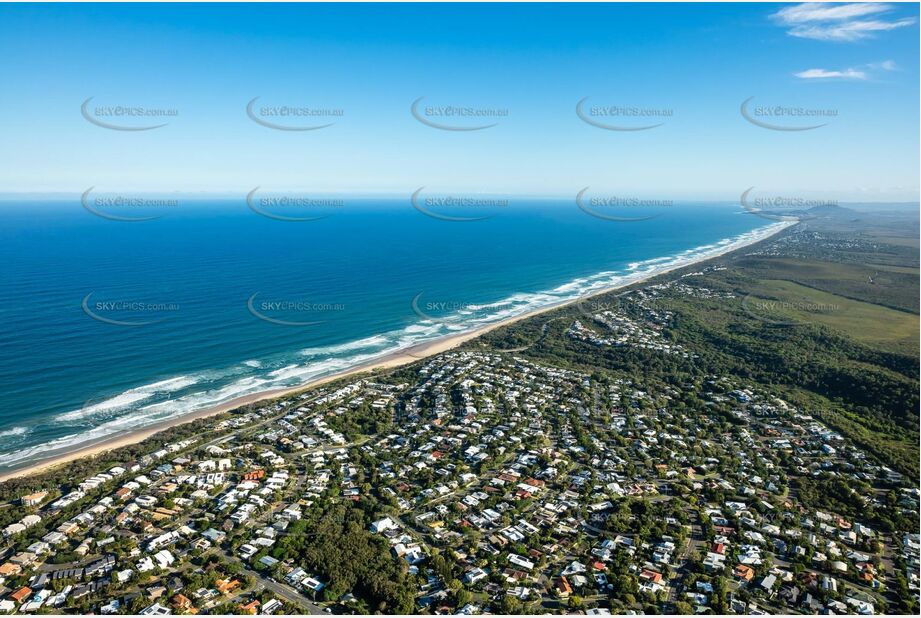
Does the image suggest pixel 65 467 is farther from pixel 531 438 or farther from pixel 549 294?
pixel 549 294

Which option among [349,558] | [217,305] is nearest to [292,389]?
[349,558]

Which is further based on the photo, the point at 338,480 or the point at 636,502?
the point at 338,480

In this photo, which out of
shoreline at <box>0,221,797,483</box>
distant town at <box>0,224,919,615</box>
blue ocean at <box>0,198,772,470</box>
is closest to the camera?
distant town at <box>0,224,919,615</box>

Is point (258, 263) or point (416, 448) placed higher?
point (258, 263)

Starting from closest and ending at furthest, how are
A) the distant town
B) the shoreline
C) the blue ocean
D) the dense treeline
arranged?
the dense treeline, the distant town, the shoreline, the blue ocean

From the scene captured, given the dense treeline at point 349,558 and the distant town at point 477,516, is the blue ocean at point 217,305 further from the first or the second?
the dense treeline at point 349,558

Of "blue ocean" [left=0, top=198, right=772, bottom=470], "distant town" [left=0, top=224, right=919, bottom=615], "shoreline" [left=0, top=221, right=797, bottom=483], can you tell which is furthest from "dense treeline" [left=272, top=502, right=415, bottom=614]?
Answer: "blue ocean" [left=0, top=198, right=772, bottom=470]

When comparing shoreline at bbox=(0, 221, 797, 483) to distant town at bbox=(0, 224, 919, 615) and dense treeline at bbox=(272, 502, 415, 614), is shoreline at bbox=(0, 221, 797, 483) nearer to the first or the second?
distant town at bbox=(0, 224, 919, 615)

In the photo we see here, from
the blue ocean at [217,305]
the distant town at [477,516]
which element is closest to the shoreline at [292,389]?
the blue ocean at [217,305]

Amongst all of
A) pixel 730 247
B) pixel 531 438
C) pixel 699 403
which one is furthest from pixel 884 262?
pixel 531 438

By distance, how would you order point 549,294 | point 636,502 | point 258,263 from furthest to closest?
point 258,263 < point 549,294 < point 636,502
